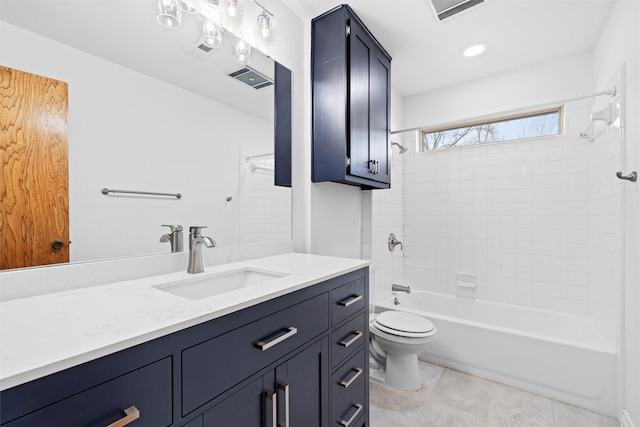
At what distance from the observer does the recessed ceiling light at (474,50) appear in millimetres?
2225

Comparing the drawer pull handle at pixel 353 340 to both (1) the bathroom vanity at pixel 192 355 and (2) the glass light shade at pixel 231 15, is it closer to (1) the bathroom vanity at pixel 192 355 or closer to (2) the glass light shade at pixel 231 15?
(1) the bathroom vanity at pixel 192 355

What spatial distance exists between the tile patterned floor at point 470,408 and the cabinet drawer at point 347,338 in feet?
2.13

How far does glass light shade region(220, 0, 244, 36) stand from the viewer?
1.37 m

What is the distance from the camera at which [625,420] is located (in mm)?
1556

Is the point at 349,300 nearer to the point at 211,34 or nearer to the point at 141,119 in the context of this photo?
the point at 141,119

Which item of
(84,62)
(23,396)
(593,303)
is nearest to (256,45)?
(84,62)

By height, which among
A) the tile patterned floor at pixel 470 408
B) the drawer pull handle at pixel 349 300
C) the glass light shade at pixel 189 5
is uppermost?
the glass light shade at pixel 189 5

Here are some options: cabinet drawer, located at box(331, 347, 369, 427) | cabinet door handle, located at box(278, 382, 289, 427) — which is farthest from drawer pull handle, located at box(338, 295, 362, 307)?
cabinet door handle, located at box(278, 382, 289, 427)

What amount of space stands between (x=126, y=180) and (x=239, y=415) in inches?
34.0

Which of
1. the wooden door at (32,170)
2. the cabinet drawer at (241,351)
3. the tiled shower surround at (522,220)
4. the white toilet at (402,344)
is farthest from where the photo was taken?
the tiled shower surround at (522,220)

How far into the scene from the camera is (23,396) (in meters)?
0.47

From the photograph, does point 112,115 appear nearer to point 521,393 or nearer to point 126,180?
point 126,180

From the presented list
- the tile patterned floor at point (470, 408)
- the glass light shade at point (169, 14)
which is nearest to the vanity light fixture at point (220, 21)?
the glass light shade at point (169, 14)

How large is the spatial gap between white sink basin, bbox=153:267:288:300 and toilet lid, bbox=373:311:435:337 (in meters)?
A: 1.07
